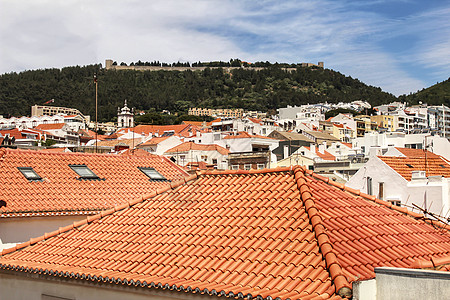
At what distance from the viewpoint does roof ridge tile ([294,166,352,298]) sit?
767 centimetres

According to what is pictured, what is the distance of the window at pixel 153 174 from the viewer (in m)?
23.0

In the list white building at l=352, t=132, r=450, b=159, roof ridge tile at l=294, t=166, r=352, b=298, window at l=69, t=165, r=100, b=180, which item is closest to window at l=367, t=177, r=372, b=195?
window at l=69, t=165, r=100, b=180

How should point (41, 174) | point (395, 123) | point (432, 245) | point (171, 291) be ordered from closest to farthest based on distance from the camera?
point (171, 291) → point (432, 245) → point (41, 174) → point (395, 123)

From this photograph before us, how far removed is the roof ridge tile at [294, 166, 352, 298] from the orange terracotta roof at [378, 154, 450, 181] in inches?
654

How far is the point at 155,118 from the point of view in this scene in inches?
5974

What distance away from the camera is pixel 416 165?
2891 cm

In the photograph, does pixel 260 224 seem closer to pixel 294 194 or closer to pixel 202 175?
pixel 294 194

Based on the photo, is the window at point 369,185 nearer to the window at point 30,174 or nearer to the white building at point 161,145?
the window at point 30,174

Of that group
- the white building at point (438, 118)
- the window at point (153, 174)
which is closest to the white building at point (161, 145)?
the window at point (153, 174)

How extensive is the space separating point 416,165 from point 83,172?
1574 cm

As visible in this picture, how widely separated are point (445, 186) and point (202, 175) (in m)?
13.9

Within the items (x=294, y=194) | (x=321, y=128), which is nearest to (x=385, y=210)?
(x=294, y=194)

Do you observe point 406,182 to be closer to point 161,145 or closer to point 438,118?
point 161,145

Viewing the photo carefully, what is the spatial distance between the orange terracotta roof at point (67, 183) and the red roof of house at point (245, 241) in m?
4.89
